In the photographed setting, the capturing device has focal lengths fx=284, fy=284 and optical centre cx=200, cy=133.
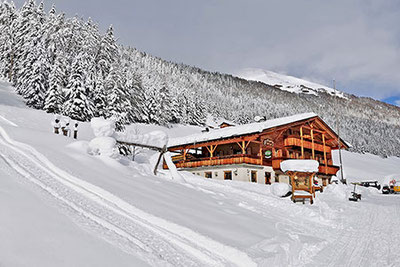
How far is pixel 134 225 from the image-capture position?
6.35 meters

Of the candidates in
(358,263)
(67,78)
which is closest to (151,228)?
(358,263)

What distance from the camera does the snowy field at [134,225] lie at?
4395mm

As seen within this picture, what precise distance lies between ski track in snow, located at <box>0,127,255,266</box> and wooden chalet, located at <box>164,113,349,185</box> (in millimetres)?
18933

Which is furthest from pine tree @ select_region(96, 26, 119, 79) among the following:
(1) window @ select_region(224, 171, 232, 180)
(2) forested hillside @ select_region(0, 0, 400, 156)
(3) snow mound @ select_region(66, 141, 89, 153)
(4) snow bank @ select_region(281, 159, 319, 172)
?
(4) snow bank @ select_region(281, 159, 319, 172)

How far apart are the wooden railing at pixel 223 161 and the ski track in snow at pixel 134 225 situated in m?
18.7

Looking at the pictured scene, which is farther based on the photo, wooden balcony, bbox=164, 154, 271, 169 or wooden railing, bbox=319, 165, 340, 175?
wooden railing, bbox=319, 165, 340, 175

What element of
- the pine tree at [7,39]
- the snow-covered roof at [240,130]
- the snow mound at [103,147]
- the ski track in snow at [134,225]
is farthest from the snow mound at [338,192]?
the pine tree at [7,39]

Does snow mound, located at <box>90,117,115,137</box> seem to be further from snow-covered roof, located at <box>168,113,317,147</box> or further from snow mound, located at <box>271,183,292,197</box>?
snow-covered roof, located at <box>168,113,317,147</box>

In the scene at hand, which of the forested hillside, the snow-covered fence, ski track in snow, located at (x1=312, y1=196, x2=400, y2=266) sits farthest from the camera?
the forested hillside

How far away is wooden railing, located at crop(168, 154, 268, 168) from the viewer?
2583 centimetres

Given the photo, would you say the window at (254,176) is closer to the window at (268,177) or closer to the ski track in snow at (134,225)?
the window at (268,177)

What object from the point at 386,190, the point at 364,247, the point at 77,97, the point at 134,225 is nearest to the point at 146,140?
the point at 134,225

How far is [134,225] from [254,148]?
25930 millimetres

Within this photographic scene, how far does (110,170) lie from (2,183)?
5256 mm
